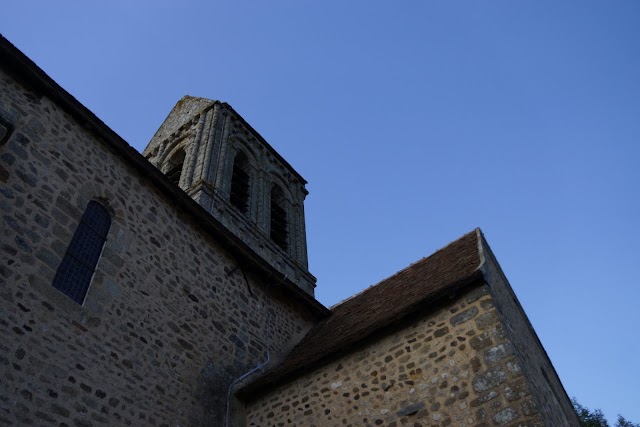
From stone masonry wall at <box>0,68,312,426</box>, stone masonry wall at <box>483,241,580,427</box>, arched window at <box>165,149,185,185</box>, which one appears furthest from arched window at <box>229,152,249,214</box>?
stone masonry wall at <box>483,241,580,427</box>

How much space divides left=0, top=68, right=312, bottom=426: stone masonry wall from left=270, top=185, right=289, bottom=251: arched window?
564 centimetres

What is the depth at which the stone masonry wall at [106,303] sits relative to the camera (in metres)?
5.00

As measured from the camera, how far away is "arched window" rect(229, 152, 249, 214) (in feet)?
43.8

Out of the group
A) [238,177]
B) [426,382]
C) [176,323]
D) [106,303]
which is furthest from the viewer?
[238,177]

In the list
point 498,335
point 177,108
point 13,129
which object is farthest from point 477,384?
point 177,108

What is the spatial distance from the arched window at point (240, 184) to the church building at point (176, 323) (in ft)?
15.7

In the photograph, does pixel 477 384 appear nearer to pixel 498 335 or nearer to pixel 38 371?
pixel 498 335

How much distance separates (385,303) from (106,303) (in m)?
3.93

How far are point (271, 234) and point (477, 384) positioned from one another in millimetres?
9036

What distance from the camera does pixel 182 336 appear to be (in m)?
6.77

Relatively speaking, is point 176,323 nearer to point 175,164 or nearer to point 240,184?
point 240,184

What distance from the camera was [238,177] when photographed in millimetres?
14359

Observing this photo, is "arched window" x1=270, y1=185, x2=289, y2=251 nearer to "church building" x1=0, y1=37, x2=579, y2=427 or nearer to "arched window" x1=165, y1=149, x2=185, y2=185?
"arched window" x1=165, y1=149, x2=185, y2=185

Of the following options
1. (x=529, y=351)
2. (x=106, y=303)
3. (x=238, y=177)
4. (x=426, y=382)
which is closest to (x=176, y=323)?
(x=106, y=303)
